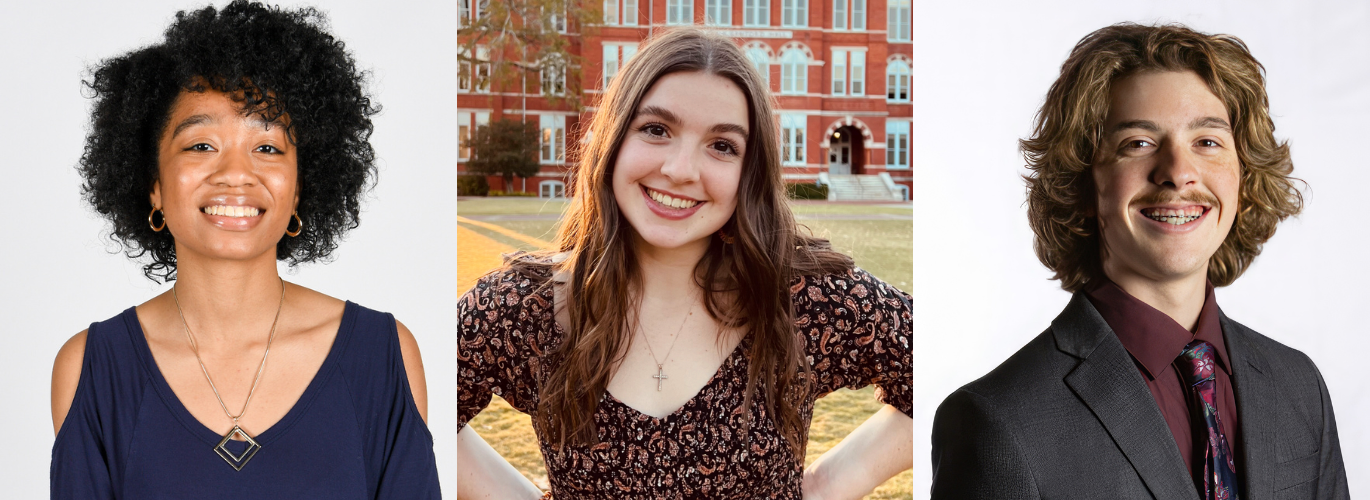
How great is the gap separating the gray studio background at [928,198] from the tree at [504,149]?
0.24ft

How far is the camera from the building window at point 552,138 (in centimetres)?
274

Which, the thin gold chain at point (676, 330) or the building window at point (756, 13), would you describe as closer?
the thin gold chain at point (676, 330)

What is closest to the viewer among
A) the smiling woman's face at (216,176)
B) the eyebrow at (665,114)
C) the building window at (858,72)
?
the smiling woman's face at (216,176)

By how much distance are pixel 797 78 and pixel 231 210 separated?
1514 millimetres

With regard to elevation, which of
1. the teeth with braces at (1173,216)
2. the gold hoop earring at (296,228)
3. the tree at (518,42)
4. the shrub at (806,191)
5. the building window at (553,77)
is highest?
the tree at (518,42)

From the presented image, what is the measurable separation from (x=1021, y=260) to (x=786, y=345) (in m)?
0.75

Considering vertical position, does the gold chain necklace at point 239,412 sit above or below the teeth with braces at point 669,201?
below

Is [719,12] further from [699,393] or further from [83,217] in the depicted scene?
[83,217]

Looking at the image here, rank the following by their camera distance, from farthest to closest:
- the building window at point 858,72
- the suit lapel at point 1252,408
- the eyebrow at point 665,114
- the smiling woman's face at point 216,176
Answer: the building window at point 858,72, the suit lapel at point 1252,408, the eyebrow at point 665,114, the smiling woman's face at point 216,176

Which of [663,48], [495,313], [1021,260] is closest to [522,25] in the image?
[663,48]

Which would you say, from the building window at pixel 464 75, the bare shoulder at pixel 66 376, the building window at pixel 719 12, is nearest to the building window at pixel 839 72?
the building window at pixel 719 12

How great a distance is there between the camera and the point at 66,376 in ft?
7.88

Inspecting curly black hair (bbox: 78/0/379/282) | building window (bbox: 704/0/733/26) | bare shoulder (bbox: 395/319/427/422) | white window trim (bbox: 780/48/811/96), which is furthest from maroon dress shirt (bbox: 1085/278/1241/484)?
curly black hair (bbox: 78/0/379/282)

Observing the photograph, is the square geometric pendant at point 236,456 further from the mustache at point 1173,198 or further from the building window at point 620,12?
the mustache at point 1173,198
